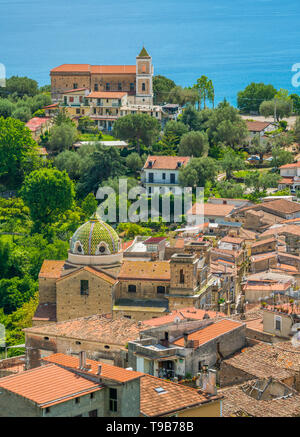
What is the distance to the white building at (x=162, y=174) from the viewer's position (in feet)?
246

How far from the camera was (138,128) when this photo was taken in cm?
8231

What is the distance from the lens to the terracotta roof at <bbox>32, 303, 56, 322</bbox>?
42875mm

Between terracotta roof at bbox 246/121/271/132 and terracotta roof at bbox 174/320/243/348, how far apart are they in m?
56.7

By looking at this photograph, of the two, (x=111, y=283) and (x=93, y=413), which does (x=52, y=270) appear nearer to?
(x=111, y=283)

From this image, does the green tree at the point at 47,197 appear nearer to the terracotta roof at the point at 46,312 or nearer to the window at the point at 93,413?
the terracotta roof at the point at 46,312

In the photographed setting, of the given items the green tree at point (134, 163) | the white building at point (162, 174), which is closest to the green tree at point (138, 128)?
the green tree at point (134, 163)

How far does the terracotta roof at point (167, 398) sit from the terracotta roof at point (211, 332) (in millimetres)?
4027

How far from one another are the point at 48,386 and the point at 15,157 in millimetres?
57021

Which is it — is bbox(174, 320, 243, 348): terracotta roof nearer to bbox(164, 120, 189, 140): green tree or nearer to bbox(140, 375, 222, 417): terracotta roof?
bbox(140, 375, 222, 417): terracotta roof

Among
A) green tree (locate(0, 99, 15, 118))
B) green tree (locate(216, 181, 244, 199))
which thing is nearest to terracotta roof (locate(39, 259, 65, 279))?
green tree (locate(216, 181, 244, 199))

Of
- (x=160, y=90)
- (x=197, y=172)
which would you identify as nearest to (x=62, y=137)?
(x=197, y=172)

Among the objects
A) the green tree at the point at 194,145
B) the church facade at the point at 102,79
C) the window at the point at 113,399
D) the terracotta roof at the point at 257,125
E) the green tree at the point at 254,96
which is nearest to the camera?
the window at the point at 113,399

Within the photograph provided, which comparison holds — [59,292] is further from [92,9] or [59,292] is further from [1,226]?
[92,9]
